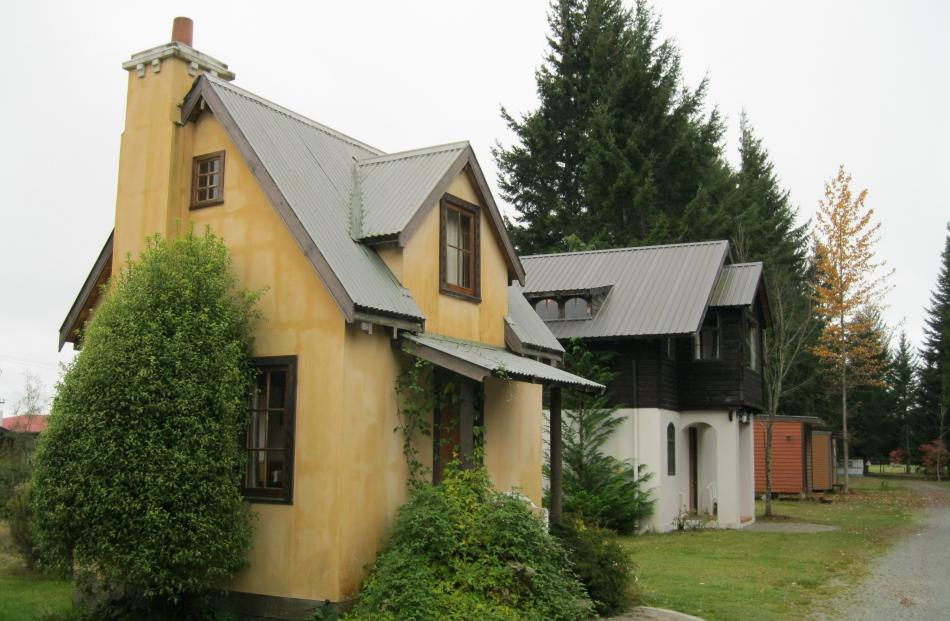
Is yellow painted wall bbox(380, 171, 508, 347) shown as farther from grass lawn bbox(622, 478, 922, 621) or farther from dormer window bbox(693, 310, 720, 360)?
dormer window bbox(693, 310, 720, 360)

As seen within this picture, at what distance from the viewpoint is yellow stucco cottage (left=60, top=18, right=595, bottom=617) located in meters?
10.3

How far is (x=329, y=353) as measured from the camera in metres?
10.3

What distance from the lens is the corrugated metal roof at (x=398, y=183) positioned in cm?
1173

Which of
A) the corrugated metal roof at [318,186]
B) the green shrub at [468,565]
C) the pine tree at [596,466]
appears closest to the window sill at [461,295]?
the corrugated metal roof at [318,186]

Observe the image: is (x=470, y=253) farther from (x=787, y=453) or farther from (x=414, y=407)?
(x=787, y=453)

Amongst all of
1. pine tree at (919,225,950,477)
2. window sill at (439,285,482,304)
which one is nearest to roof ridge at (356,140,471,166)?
window sill at (439,285,482,304)

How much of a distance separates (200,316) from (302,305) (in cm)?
122

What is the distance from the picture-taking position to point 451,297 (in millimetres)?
12555

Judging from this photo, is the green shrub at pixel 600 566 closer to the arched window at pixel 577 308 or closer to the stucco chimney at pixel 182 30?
the stucco chimney at pixel 182 30

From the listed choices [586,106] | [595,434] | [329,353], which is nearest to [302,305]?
[329,353]

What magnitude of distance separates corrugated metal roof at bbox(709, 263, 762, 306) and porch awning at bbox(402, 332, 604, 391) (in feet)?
38.6

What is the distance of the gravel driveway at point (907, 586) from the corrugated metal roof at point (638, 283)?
6.99 m

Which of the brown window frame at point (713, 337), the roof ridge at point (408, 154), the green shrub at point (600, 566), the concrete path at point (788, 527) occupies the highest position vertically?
the roof ridge at point (408, 154)

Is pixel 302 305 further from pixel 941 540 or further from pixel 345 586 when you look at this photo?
pixel 941 540
